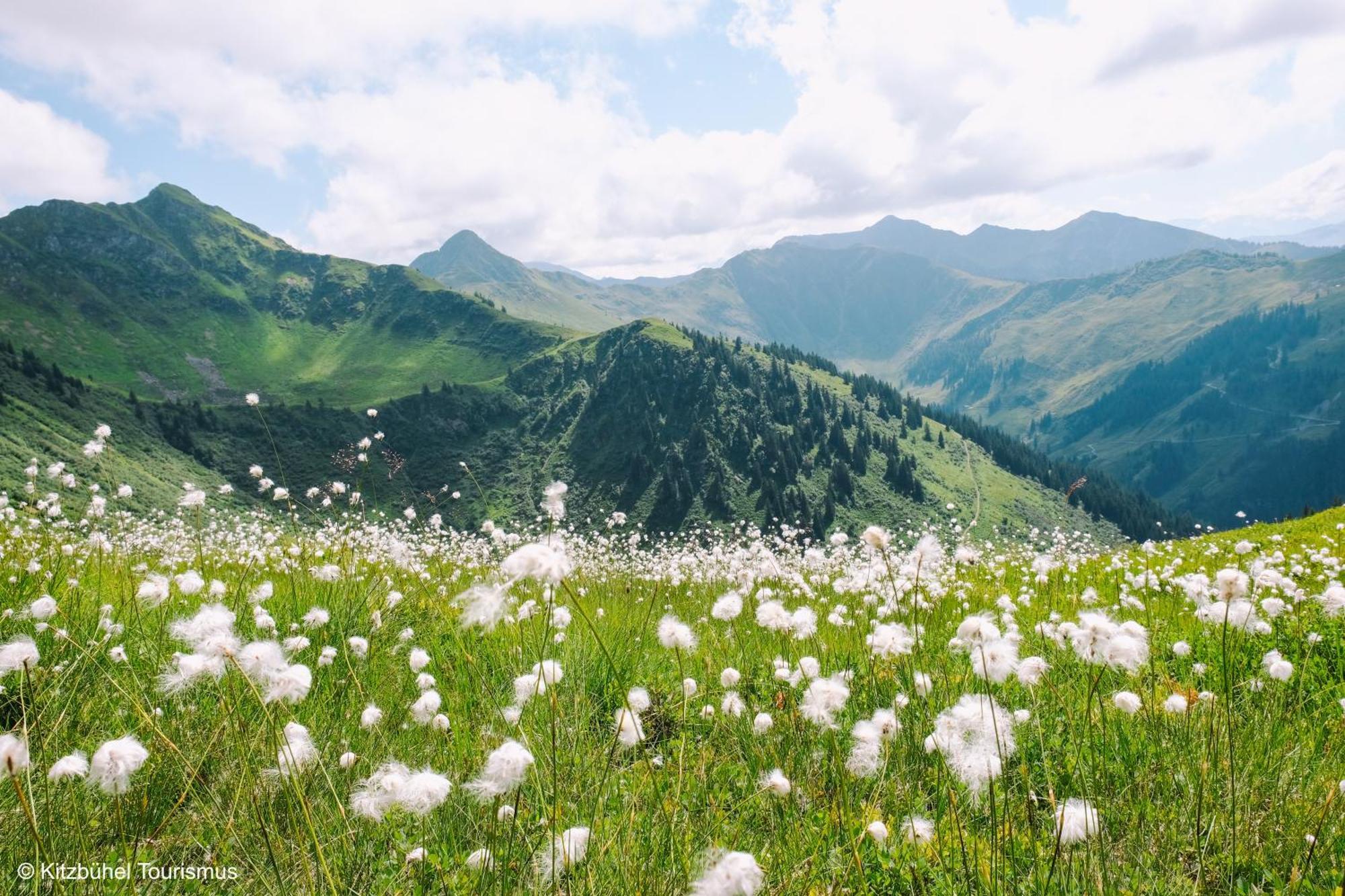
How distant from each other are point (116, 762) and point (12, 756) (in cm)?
62

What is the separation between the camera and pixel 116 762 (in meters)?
2.59

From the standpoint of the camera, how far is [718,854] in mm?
2520

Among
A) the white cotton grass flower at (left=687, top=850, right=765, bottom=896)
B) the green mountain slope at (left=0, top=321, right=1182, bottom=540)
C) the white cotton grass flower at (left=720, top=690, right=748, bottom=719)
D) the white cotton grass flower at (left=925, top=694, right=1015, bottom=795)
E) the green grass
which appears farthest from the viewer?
the green mountain slope at (left=0, top=321, right=1182, bottom=540)

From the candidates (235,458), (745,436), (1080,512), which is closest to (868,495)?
(745,436)

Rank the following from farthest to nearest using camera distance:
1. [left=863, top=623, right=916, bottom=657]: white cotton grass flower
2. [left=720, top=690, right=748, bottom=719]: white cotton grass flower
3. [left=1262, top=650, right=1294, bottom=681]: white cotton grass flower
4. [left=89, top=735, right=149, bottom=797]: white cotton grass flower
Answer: [left=1262, top=650, right=1294, bottom=681]: white cotton grass flower
[left=720, top=690, right=748, bottom=719]: white cotton grass flower
[left=863, top=623, right=916, bottom=657]: white cotton grass flower
[left=89, top=735, right=149, bottom=797]: white cotton grass flower

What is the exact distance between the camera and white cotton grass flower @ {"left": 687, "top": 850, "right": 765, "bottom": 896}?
2.00 meters

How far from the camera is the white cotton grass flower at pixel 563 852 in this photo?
2.70 m

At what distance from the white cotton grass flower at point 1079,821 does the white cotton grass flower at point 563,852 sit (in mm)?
1971

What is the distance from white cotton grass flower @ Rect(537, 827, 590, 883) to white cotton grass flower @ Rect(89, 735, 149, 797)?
1.63 meters

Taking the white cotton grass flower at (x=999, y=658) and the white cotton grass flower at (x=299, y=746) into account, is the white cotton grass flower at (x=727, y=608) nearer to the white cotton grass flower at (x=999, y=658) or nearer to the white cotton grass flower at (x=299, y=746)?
the white cotton grass flower at (x=999, y=658)

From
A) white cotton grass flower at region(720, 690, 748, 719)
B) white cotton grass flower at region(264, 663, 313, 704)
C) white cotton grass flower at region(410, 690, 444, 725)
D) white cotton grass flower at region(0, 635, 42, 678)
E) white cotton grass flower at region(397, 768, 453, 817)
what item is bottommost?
white cotton grass flower at region(720, 690, 748, 719)

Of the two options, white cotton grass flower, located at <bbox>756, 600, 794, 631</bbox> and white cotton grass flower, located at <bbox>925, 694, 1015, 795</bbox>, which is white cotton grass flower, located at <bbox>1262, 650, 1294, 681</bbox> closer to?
white cotton grass flower, located at <bbox>925, 694, 1015, 795</bbox>

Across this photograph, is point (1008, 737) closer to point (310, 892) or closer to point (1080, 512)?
point (310, 892)

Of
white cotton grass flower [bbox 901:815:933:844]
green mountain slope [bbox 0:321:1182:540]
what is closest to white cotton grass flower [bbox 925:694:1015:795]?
white cotton grass flower [bbox 901:815:933:844]
